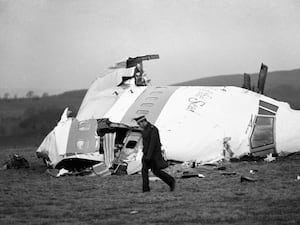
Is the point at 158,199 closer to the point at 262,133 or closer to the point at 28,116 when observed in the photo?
the point at 262,133

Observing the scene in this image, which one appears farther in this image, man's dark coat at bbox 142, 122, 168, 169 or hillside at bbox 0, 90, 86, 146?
hillside at bbox 0, 90, 86, 146

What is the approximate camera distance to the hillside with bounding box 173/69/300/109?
37406 mm

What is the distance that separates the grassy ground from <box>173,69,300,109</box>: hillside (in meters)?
Result: 17.4

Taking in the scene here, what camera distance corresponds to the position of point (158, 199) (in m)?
14.6

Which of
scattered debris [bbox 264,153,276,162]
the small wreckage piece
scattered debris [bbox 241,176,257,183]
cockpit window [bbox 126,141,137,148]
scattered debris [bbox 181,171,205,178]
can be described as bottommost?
the small wreckage piece

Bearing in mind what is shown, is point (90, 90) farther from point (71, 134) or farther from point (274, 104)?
point (274, 104)

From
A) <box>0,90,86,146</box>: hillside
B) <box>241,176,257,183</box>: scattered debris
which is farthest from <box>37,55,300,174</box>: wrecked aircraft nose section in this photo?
<box>0,90,86,146</box>: hillside

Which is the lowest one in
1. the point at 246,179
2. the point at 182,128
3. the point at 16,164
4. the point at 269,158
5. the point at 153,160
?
the point at 16,164

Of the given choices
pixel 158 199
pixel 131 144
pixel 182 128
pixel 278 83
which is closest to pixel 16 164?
pixel 131 144

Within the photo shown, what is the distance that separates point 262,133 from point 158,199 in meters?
7.69

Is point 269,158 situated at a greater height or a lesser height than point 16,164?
greater

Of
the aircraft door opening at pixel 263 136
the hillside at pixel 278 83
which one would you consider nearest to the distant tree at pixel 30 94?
the hillside at pixel 278 83

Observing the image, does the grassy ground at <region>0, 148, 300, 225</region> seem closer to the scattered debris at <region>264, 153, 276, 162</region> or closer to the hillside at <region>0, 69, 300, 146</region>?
the scattered debris at <region>264, 153, 276, 162</region>

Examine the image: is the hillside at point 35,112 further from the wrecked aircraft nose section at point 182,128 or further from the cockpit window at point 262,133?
the cockpit window at point 262,133
